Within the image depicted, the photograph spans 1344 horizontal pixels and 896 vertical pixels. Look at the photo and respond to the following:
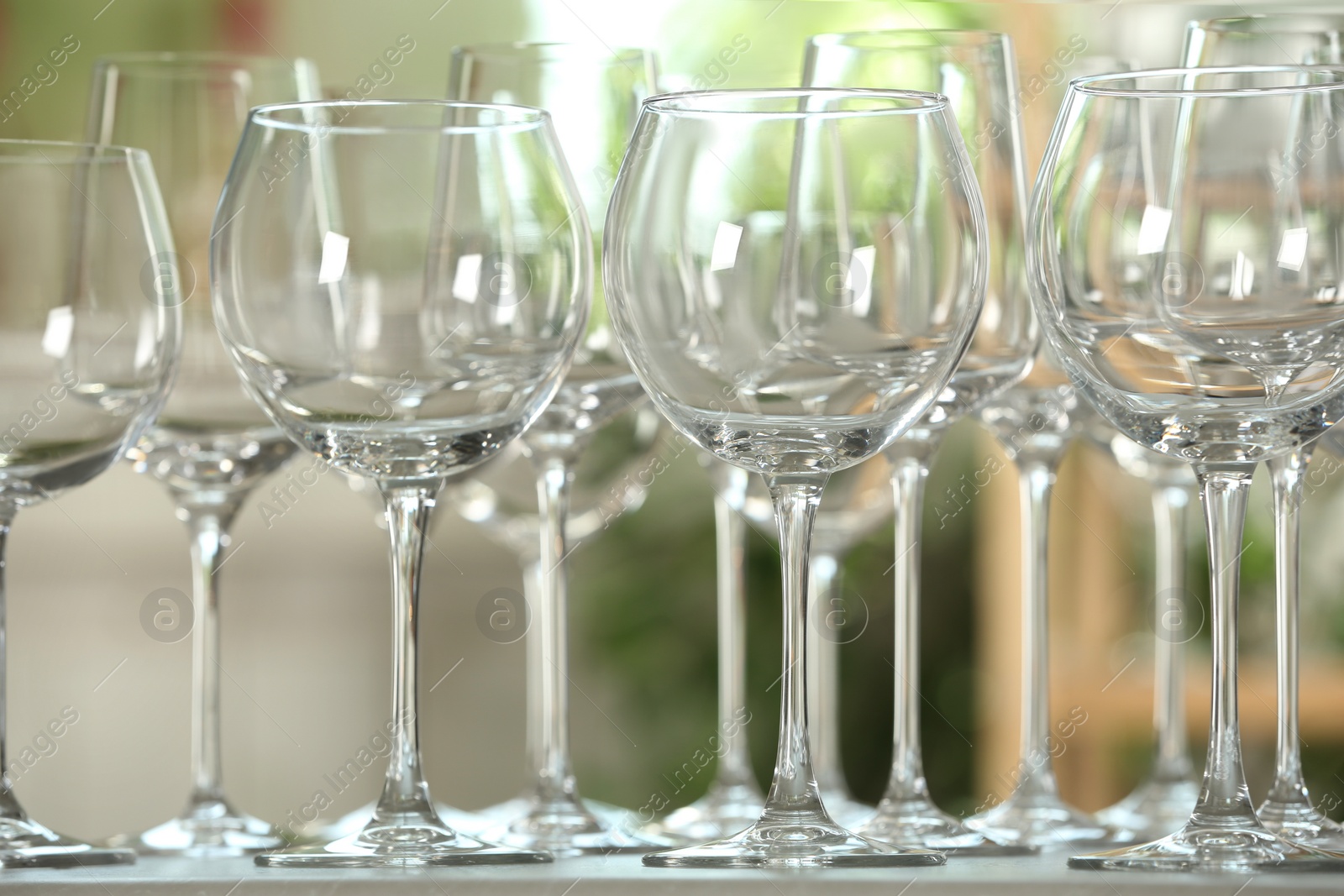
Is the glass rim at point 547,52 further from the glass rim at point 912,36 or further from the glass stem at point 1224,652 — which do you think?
the glass stem at point 1224,652

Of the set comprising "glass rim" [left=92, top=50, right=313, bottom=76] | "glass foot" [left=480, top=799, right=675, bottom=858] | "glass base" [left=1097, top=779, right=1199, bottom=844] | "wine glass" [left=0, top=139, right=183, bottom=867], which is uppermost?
"glass rim" [left=92, top=50, right=313, bottom=76]

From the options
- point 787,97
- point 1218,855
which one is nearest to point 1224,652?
point 1218,855

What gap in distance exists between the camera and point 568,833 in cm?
47

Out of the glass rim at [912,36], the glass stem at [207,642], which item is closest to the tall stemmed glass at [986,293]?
the glass rim at [912,36]

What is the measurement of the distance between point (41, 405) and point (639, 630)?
5.68 feet

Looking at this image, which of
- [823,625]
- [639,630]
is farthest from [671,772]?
[823,625]

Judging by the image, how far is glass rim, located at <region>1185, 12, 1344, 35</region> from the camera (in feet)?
1.64

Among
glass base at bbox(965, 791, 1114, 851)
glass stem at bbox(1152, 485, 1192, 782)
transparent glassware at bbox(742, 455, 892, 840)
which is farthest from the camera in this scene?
transparent glassware at bbox(742, 455, 892, 840)

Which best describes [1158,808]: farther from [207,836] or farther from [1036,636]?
[207,836]

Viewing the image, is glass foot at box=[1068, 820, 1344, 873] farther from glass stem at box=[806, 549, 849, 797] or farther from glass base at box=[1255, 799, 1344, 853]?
glass stem at box=[806, 549, 849, 797]

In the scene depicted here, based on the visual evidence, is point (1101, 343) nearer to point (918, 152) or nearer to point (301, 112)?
point (918, 152)

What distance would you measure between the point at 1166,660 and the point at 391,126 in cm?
35

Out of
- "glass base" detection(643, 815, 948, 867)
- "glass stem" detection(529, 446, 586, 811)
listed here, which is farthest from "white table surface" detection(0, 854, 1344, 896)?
"glass stem" detection(529, 446, 586, 811)

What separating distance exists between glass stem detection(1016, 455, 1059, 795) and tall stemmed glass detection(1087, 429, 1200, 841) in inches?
1.2
